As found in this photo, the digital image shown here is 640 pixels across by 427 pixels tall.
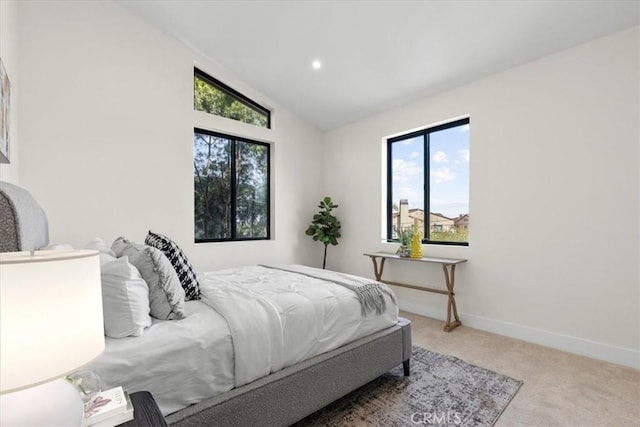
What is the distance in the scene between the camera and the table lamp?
57 cm

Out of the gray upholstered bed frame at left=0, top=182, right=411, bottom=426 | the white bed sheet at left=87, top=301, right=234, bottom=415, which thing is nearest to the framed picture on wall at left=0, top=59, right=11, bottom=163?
the gray upholstered bed frame at left=0, top=182, right=411, bottom=426

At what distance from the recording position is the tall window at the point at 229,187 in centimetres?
394

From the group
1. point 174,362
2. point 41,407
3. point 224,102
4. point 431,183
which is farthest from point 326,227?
point 41,407

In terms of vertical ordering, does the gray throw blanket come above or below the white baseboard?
above

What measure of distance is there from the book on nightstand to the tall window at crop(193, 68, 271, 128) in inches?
139

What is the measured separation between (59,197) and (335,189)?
3.34 m

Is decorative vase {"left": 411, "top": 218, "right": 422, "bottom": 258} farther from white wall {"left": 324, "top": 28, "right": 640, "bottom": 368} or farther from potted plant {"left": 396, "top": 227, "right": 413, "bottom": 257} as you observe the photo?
white wall {"left": 324, "top": 28, "right": 640, "bottom": 368}

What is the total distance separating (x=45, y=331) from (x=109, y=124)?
125 inches

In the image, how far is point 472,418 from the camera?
1.84 meters

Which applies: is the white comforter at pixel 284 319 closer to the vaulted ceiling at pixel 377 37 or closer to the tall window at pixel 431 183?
the tall window at pixel 431 183

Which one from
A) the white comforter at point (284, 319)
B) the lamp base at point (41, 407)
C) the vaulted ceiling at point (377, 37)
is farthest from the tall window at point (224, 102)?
the lamp base at point (41, 407)

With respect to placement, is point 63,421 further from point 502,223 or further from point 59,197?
point 502,223

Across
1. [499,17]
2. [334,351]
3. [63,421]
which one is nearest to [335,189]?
[499,17]

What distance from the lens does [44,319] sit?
612 millimetres
